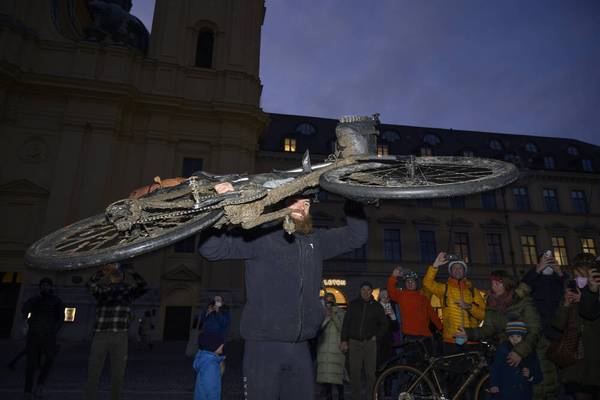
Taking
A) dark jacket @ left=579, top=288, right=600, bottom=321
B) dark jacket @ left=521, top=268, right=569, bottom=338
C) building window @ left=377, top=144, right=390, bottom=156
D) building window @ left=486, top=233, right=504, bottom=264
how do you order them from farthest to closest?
building window @ left=377, top=144, right=390, bottom=156 → building window @ left=486, top=233, right=504, bottom=264 → dark jacket @ left=521, top=268, right=569, bottom=338 → dark jacket @ left=579, top=288, right=600, bottom=321

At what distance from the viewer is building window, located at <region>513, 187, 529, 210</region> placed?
28372 millimetres

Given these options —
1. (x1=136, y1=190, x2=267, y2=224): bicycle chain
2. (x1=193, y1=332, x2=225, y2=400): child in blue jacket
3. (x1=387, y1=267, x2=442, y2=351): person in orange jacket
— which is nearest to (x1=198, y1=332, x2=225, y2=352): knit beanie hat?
(x1=193, y1=332, x2=225, y2=400): child in blue jacket

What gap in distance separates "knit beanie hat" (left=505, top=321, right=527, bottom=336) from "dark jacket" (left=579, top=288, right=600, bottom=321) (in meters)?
0.57

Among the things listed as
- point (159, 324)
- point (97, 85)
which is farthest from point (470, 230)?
point (97, 85)

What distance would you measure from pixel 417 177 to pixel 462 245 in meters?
27.1

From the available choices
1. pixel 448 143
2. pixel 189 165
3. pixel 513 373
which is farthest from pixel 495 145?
pixel 513 373

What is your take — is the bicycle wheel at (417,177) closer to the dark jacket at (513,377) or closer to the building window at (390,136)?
the dark jacket at (513,377)

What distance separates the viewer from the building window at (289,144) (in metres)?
28.1

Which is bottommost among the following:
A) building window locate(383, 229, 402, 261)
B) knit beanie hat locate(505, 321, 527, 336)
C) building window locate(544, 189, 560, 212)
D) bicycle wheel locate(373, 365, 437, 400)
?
bicycle wheel locate(373, 365, 437, 400)

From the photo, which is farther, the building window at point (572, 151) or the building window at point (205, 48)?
the building window at point (572, 151)

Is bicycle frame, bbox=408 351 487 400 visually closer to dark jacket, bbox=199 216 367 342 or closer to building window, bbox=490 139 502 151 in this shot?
dark jacket, bbox=199 216 367 342

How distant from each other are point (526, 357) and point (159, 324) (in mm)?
16619

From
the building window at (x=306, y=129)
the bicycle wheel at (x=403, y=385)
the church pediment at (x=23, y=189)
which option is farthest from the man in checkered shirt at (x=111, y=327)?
the building window at (x=306, y=129)

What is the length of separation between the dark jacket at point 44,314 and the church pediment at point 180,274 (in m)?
11.9
